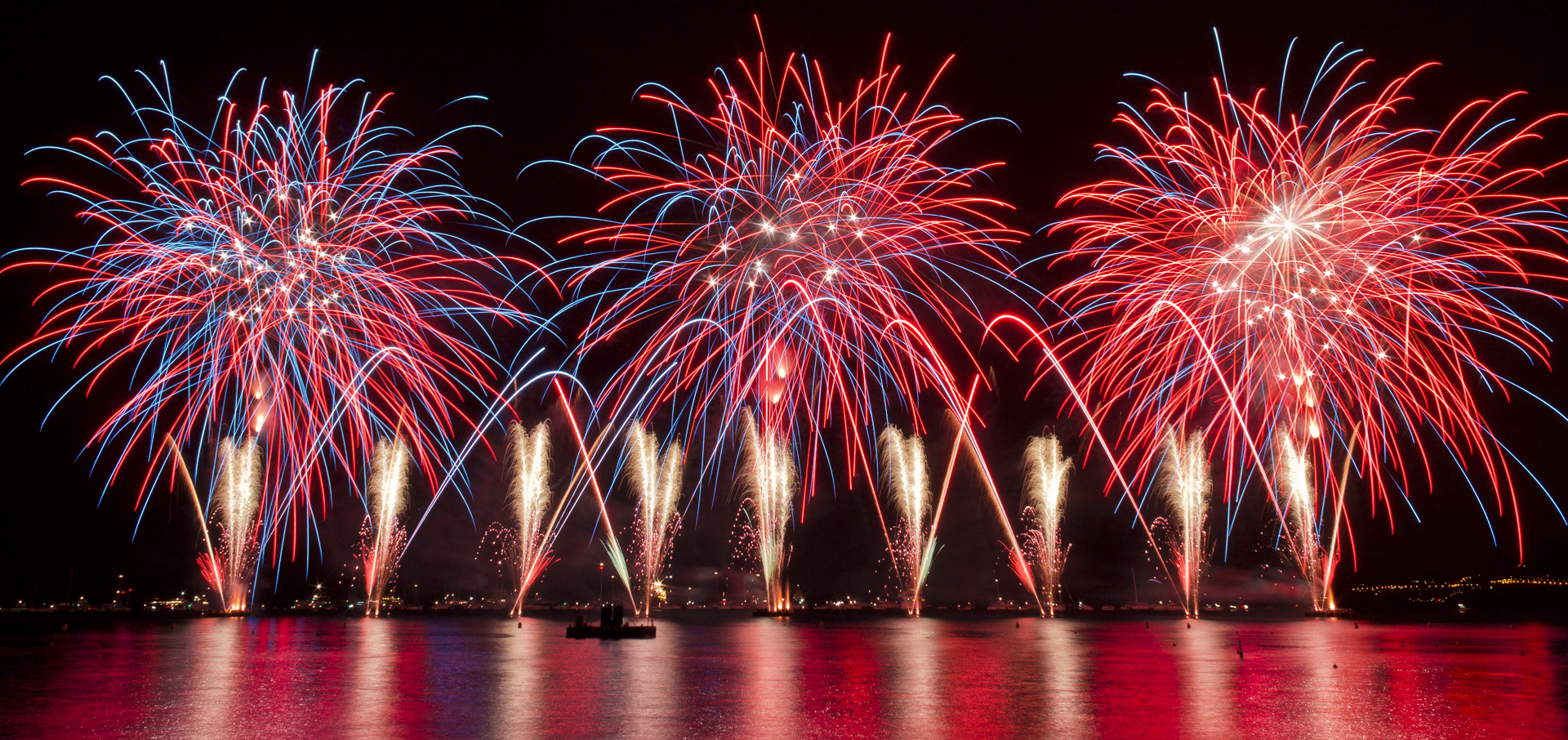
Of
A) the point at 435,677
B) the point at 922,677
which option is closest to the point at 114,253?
the point at 435,677

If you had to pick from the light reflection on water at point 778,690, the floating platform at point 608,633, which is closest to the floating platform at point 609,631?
the floating platform at point 608,633

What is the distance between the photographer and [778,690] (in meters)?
22.2

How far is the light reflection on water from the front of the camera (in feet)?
54.5

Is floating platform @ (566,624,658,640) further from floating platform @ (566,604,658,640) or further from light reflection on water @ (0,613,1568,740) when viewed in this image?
light reflection on water @ (0,613,1568,740)

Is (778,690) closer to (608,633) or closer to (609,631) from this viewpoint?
(608,633)

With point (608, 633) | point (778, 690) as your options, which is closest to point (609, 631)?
point (608, 633)

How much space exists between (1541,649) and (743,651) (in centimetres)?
3137

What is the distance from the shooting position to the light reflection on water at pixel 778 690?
655 inches

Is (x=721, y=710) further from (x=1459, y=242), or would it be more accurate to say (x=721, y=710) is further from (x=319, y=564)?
(x=319, y=564)

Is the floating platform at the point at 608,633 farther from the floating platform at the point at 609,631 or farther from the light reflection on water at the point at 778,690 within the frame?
the light reflection on water at the point at 778,690

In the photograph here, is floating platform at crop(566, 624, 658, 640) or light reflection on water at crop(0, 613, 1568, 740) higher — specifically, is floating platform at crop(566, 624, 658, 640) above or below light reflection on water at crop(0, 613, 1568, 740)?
below

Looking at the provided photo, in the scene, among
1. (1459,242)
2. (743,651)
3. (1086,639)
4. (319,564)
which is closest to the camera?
(1459,242)

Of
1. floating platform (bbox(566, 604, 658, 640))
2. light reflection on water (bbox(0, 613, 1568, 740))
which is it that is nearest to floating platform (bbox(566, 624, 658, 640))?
floating platform (bbox(566, 604, 658, 640))

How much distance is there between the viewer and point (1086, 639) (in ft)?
155
